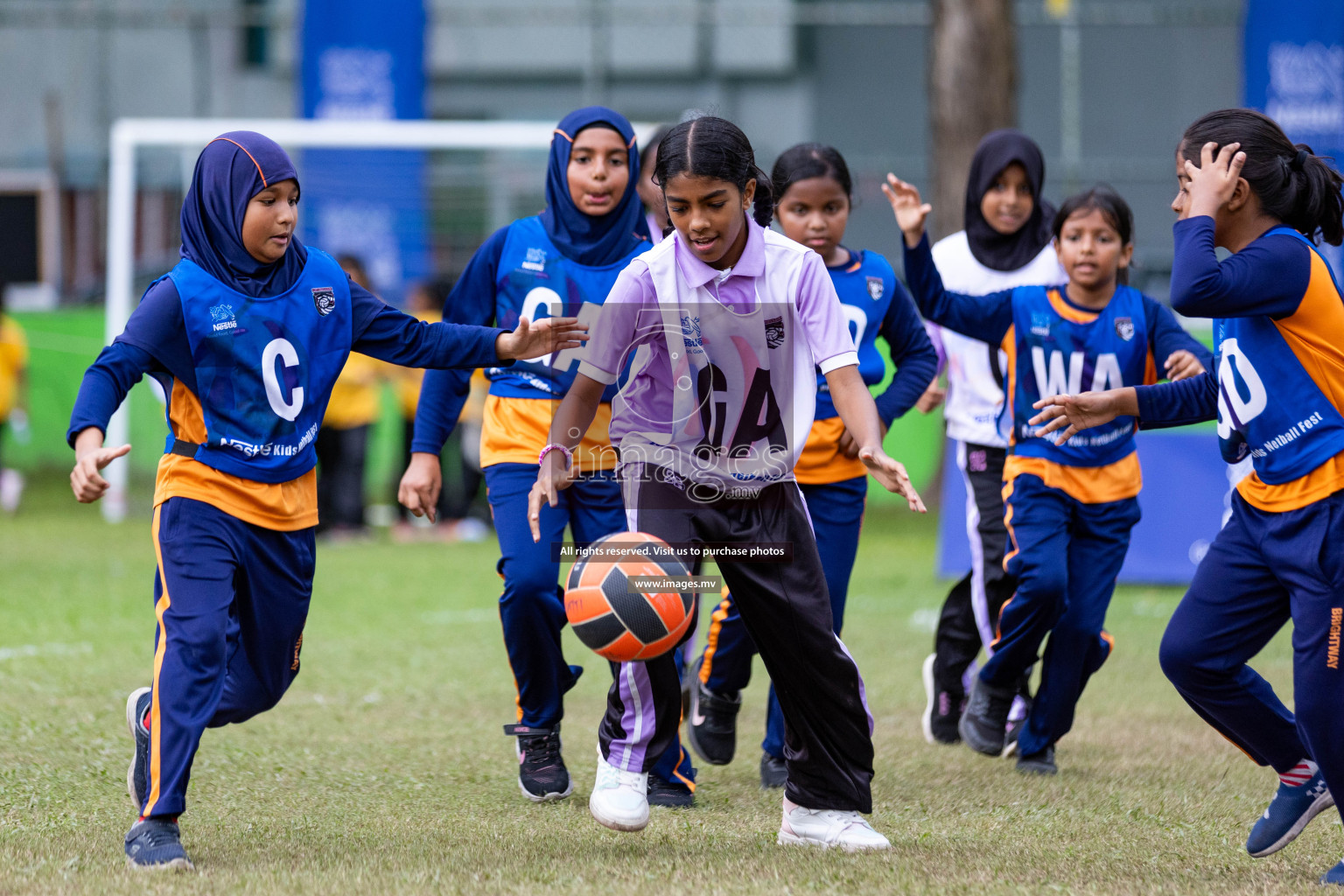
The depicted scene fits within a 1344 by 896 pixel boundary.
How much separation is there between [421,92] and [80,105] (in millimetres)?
7466

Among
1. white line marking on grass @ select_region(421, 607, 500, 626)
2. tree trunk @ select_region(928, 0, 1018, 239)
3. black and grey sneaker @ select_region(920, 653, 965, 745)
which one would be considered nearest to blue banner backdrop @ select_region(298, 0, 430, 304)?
tree trunk @ select_region(928, 0, 1018, 239)

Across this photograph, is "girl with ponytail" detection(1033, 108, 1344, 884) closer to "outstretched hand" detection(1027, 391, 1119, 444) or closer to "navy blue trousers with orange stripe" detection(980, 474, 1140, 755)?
"outstretched hand" detection(1027, 391, 1119, 444)

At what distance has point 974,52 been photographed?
15547 millimetres

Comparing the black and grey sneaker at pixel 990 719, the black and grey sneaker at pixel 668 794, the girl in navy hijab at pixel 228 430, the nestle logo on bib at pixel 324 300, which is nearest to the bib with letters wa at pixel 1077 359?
the black and grey sneaker at pixel 990 719

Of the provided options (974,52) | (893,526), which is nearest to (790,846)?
(893,526)

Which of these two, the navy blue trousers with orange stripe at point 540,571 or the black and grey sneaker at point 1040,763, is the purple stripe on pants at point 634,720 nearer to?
the navy blue trousers with orange stripe at point 540,571

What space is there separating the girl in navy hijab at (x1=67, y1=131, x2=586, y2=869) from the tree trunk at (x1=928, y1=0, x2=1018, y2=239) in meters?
11.6

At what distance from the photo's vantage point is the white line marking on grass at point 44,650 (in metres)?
8.13

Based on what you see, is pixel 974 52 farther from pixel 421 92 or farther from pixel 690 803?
pixel 690 803

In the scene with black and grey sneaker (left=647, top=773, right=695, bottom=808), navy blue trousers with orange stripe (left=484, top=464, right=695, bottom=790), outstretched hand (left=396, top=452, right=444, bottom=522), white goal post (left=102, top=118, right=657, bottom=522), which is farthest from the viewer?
white goal post (left=102, top=118, right=657, bottom=522)

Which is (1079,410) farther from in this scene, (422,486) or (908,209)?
(422,486)

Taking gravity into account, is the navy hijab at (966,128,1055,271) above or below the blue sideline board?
above

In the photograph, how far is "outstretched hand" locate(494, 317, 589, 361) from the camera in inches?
185

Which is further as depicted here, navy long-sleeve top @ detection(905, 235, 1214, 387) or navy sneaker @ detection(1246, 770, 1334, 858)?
navy long-sleeve top @ detection(905, 235, 1214, 387)
